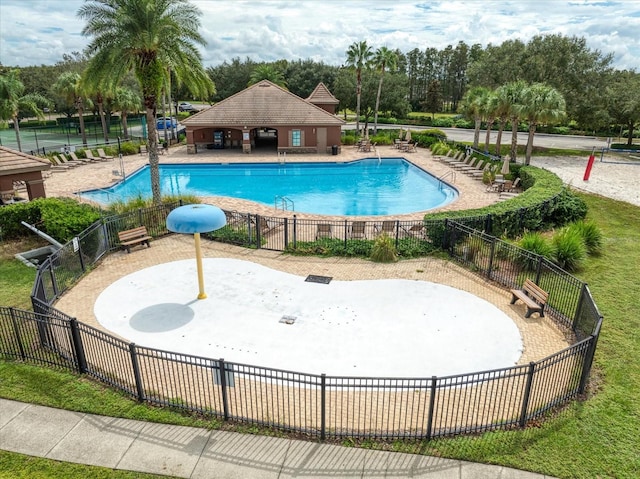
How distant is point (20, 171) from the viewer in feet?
64.2

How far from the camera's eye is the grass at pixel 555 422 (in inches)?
291

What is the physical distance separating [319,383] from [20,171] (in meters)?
18.3

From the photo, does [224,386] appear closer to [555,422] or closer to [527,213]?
[555,422]

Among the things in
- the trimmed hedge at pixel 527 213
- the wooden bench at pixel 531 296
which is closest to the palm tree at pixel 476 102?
the trimmed hedge at pixel 527 213

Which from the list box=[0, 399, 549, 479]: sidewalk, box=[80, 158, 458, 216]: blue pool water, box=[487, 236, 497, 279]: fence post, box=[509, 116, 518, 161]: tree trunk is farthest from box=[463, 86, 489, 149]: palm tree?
box=[0, 399, 549, 479]: sidewalk

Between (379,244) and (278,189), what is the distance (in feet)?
53.7

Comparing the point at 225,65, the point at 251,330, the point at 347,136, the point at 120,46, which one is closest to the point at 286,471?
the point at 251,330

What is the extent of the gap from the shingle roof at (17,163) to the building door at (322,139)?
25.3 meters

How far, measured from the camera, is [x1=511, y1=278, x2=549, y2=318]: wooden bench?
12406 millimetres

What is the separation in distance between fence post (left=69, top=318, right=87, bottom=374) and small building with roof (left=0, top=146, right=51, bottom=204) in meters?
13.5

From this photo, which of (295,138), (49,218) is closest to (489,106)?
(295,138)

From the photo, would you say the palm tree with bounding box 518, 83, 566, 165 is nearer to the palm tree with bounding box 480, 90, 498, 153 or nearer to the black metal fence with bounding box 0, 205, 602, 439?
the palm tree with bounding box 480, 90, 498, 153

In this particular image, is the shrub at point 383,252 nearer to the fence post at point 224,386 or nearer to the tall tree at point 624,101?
the fence post at point 224,386

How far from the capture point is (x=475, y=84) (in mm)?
45656
